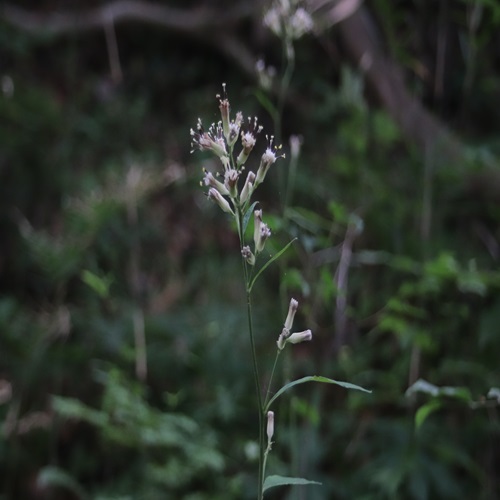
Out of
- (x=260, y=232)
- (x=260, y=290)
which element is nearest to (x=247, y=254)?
(x=260, y=232)

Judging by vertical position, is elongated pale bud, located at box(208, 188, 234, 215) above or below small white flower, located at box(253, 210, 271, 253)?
above

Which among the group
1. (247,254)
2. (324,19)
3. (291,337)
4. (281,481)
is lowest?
(281,481)

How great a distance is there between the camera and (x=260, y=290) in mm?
3500

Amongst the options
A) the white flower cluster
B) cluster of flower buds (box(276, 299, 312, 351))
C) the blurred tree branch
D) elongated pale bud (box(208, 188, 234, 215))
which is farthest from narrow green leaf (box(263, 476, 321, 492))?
the blurred tree branch

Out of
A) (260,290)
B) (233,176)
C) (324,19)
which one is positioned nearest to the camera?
(233,176)

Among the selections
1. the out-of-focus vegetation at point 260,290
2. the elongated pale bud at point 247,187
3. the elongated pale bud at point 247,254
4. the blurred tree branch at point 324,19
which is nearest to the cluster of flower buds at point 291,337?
the elongated pale bud at point 247,254

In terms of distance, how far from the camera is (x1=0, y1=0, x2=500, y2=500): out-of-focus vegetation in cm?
256

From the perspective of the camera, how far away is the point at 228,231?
163 inches

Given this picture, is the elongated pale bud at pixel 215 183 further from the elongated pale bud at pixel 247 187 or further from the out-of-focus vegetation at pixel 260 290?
the out-of-focus vegetation at pixel 260 290

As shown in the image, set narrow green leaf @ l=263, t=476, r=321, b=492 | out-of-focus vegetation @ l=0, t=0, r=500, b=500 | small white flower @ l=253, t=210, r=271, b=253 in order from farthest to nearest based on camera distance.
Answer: out-of-focus vegetation @ l=0, t=0, r=500, b=500, small white flower @ l=253, t=210, r=271, b=253, narrow green leaf @ l=263, t=476, r=321, b=492

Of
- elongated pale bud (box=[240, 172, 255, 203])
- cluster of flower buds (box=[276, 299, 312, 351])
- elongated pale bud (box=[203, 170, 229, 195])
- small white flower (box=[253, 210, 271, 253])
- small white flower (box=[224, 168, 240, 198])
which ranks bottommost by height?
cluster of flower buds (box=[276, 299, 312, 351])

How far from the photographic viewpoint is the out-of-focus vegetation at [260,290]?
2.56 meters

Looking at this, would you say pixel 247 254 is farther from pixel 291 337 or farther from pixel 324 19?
pixel 324 19

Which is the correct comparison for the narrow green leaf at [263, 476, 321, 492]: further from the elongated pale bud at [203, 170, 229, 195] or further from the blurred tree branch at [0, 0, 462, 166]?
the blurred tree branch at [0, 0, 462, 166]
